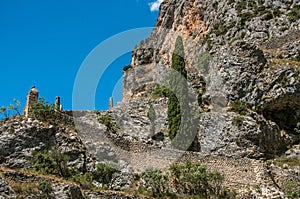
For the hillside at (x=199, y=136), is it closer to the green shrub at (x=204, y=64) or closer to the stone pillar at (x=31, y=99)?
the green shrub at (x=204, y=64)

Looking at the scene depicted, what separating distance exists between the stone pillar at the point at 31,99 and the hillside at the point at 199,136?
1065mm

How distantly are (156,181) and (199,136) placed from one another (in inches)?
423

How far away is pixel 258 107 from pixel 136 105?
1306cm

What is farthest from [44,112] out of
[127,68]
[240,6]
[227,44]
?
[127,68]

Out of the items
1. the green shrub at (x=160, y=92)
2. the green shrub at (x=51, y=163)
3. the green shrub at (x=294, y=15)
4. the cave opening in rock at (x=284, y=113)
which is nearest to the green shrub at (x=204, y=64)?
the green shrub at (x=160, y=92)

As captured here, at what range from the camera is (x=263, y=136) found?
40.2 metres

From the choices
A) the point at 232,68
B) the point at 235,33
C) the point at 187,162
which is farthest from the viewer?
the point at 235,33

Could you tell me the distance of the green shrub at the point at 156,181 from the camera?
31528 millimetres

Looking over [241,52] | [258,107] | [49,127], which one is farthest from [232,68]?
[49,127]

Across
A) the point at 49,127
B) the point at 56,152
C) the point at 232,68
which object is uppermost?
the point at 232,68

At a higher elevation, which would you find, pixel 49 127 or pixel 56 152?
pixel 49 127

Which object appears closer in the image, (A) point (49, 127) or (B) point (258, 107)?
(A) point (49, 127)

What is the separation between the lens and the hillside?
30828 millimetres

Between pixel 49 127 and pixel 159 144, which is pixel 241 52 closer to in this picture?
pixel 159 144
